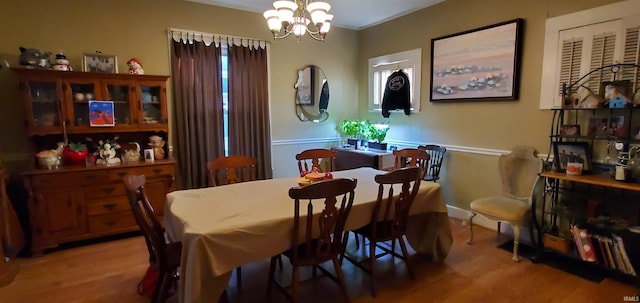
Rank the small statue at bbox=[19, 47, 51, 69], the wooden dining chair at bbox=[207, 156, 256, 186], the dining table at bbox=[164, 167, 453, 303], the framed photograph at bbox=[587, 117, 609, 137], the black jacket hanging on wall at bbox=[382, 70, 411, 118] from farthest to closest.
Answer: the black jacket hanging on wall at bbox=[382, 70, 411, 118] → the small statue at bbox=[19, 47, 51, 69] → the wooden dining chair at bbox=[207, 156, 256, 186] → the framed photograph at bbox=[587, 117, 609, 137] → the dining table at bbox=[164, 167, 453, 303]

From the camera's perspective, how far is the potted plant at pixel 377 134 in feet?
15.4

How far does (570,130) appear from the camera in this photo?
292cm

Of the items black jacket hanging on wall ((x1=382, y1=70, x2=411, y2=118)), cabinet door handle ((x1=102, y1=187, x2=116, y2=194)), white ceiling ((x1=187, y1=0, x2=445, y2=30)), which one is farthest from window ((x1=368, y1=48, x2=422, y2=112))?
cabinet door handle ((x1=102, y1=187, x2=116, y2=194))

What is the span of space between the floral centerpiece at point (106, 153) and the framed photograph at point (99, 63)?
743mm

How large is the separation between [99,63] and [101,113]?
531 mm

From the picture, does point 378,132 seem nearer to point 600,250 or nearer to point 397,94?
point 397,94

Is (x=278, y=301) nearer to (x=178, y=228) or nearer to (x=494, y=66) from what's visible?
(x=178, y=228)

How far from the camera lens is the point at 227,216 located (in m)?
1.99

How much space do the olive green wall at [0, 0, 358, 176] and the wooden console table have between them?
0.55m

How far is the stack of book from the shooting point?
2.50 meters

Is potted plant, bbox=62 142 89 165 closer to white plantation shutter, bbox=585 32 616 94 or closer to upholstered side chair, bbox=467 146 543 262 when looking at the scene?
upholstered side chair, bbox=467 146 543 262

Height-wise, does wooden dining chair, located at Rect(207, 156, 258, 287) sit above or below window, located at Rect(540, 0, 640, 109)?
below

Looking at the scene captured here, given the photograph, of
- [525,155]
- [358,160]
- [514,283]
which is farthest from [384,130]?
[514,283]

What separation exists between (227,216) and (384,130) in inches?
125
